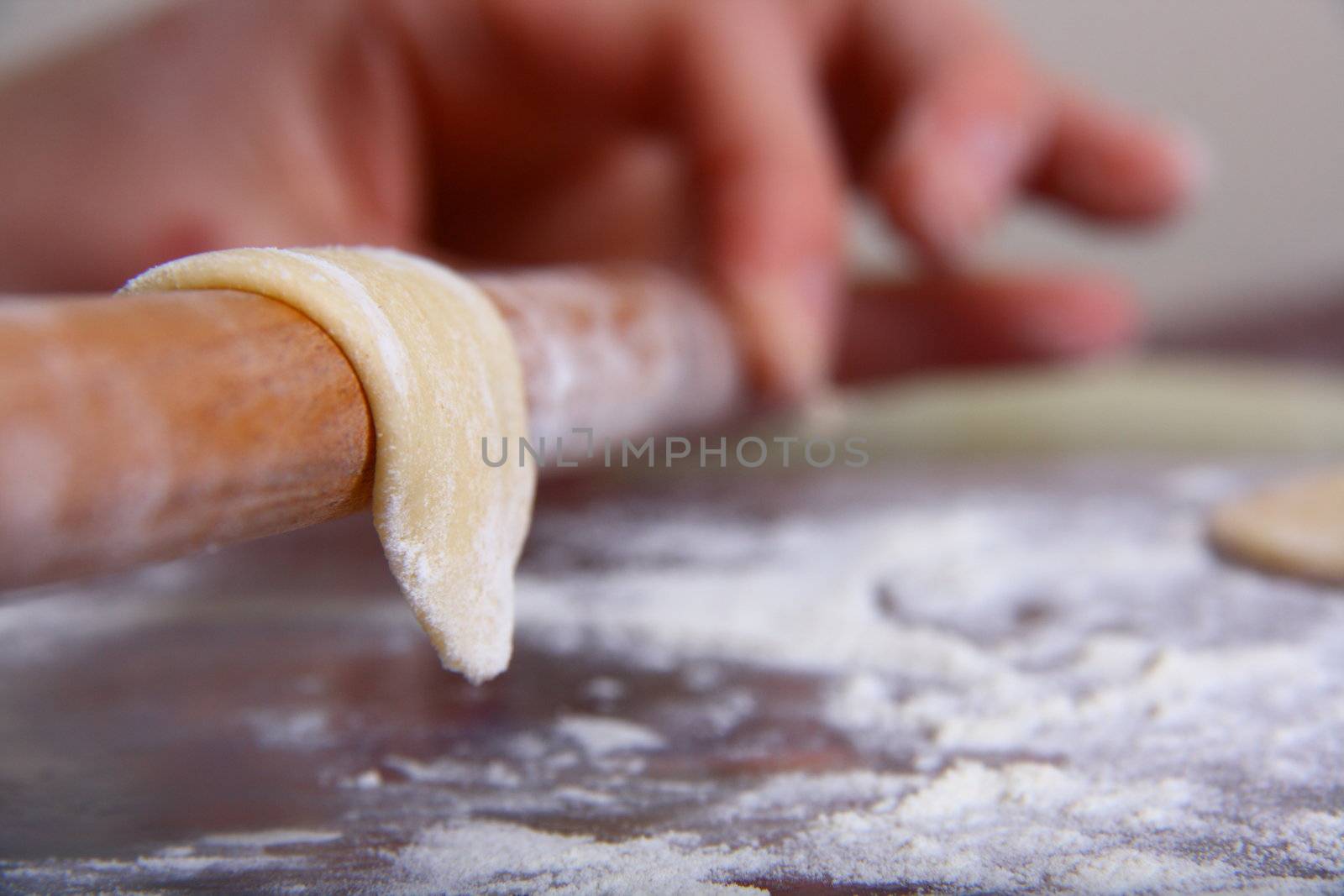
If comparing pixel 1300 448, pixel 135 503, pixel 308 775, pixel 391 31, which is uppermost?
pixel 391 31

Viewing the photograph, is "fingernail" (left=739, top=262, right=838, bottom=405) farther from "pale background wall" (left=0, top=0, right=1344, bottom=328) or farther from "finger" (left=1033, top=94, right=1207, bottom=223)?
"pale background wall" (left=0, top=0, right=1344, bottom=328)

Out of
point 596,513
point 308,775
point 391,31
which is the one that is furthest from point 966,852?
point 391,31

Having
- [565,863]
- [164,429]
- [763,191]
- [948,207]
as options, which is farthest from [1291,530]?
[164,429]

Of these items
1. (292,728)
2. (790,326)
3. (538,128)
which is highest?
(538,128)

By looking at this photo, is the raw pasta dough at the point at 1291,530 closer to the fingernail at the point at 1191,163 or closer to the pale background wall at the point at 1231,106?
the fingernail at the point at 1191,163

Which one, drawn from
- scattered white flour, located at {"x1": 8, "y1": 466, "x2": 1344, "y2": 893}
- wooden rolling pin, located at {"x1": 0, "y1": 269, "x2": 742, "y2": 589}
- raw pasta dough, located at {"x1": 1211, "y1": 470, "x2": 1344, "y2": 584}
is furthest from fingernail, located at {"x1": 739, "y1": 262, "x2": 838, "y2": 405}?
wooden rolling pin, located at {"x1": 0, "y1": 269, "x2": 742, "y2": 589}

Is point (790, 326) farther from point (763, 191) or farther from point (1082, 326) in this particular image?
point (1082, 326)

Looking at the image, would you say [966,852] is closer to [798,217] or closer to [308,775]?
[308,775]
